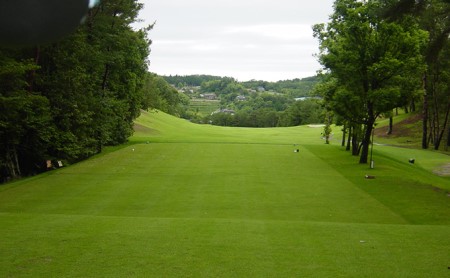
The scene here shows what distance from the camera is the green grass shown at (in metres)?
8.07

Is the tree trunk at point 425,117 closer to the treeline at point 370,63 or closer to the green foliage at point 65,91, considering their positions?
the treeline at point 370,63

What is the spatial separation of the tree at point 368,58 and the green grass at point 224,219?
442 centimetres

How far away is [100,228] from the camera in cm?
1132

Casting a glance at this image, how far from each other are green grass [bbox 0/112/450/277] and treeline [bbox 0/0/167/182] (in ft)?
7.95

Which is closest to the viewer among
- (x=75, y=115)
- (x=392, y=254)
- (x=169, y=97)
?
(x=392, y=254)

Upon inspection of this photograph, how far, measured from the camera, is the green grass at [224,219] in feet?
26.5

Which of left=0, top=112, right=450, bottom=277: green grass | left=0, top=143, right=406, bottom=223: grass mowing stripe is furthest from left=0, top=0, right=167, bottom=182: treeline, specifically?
left=0, top=143, right=406, bottom=223: grass mowing stripe

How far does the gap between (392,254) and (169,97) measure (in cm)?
12442

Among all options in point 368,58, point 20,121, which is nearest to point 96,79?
point 20,121

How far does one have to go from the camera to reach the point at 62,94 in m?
29.9

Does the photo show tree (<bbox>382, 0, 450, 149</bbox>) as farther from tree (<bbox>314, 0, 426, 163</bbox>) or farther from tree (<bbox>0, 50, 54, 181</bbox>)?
tree (<bbox>0, 50, 54, 181</bbox>)

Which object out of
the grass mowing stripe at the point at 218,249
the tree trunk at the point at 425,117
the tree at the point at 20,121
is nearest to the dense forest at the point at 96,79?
the tree at the point at 20,121

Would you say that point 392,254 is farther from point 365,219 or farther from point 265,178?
point 265,178

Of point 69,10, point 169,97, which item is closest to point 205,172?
point 69,10
